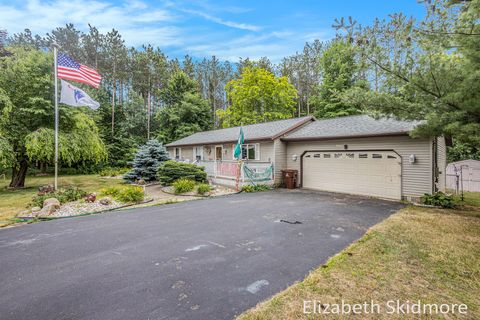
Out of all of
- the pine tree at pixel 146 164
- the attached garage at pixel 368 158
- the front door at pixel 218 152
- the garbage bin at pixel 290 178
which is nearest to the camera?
the attached garage at pixel 368 158

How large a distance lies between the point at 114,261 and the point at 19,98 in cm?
1307

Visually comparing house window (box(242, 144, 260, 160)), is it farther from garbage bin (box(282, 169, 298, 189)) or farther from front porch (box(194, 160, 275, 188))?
garbage bin (box(282, 169, 298, 189))

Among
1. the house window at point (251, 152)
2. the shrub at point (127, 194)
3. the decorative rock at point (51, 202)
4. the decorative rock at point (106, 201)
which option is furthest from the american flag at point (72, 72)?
the house window at point (251, 152)

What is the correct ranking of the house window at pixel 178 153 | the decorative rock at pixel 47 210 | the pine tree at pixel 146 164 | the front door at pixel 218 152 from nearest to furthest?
the decorative rock at pixel 47 210
the pine tree at pixel 146 164
the front door at pixel 218 152
the house window at pixel 178 153

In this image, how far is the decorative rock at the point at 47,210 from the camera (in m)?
6.98

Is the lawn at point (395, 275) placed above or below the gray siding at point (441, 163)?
below

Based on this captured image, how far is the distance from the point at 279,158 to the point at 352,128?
3.94 metres

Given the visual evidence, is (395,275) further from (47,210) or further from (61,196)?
(61,196)

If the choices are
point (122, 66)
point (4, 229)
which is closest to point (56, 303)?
point (4, 229)

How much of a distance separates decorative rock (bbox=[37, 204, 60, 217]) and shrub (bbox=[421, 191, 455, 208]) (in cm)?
1264

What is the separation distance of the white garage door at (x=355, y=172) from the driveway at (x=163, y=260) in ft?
9.16

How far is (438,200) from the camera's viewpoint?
26.1ft

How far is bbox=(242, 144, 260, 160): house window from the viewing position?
14.0 meters

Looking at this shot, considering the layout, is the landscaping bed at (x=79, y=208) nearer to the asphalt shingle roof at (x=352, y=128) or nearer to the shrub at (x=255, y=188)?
the shrub at (x=255, y=188)
